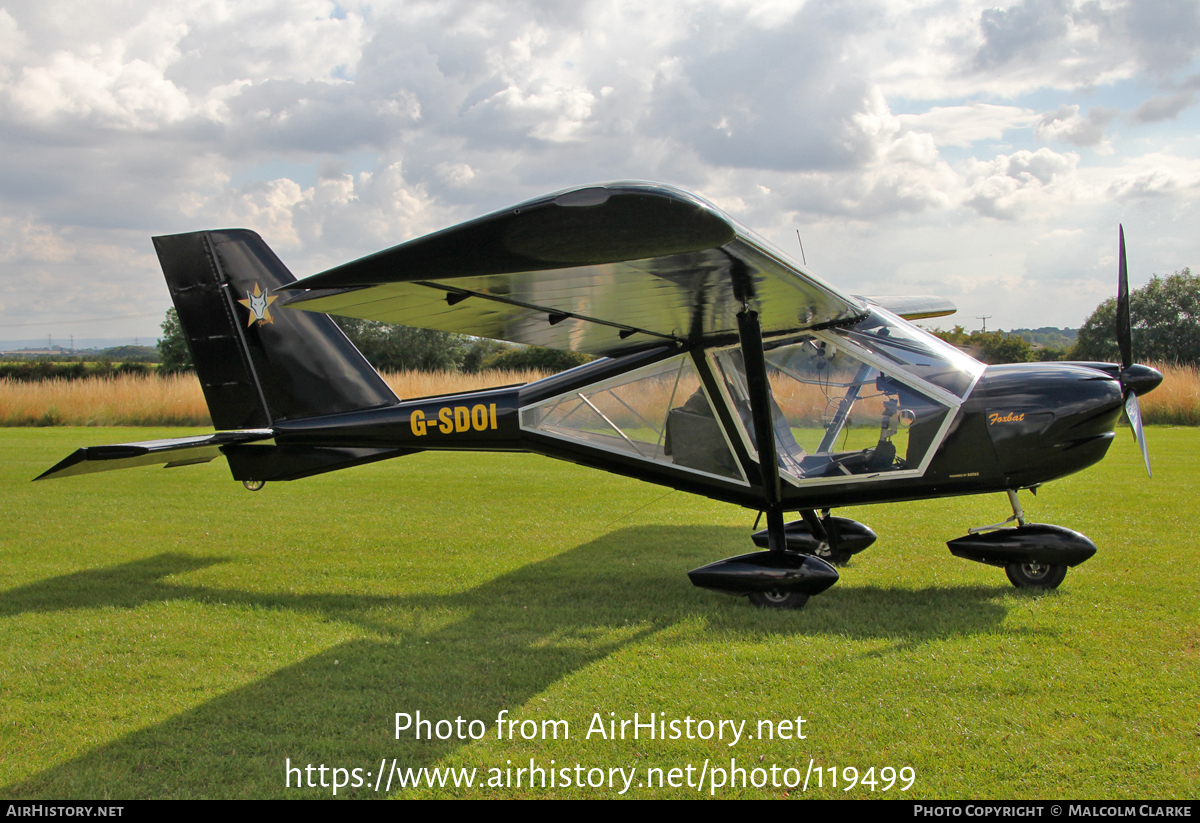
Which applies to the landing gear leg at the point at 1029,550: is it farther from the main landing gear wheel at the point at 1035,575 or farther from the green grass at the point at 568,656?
the green grass at the point at 568,656

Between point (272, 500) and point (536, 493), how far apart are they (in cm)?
389

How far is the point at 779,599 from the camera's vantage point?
17.5ft

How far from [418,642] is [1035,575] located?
4.54m

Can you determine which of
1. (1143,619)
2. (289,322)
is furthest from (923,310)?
(289,322)

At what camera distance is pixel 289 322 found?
6.93m

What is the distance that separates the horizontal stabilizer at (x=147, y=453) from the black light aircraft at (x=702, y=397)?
2 cm

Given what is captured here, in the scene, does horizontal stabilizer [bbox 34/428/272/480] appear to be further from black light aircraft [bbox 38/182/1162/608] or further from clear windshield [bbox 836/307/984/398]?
clear windshield [bbox 836/307/984/398]

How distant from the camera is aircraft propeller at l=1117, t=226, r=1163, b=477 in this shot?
5410mm

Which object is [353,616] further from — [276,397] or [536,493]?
[536,493]

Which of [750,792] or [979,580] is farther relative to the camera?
[979,580]

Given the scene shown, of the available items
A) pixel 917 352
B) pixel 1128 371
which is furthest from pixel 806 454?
pixel 1128 371

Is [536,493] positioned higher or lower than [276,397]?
lower

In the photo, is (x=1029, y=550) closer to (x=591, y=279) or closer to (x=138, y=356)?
(x=591, y=279)

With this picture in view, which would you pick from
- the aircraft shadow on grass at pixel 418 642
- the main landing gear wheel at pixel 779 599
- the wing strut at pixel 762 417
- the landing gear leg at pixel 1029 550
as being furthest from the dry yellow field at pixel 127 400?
the landing gear leg at pixel 1029 550
